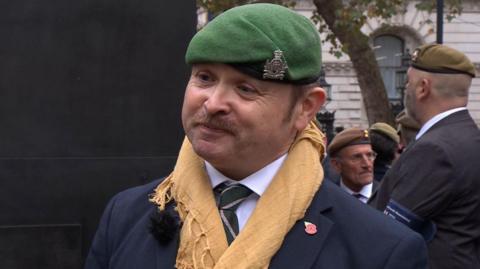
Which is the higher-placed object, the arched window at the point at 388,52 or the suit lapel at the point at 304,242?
the suit lapel at the point at 304,242

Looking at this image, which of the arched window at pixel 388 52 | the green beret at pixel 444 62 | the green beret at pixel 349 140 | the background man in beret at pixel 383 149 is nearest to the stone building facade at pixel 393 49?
the arched window at pixel 388 52

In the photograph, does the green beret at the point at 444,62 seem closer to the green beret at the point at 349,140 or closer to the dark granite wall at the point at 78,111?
the dark granite wall at the point at 78,111

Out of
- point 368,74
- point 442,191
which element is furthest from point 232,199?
point 368,74

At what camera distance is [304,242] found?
237cm

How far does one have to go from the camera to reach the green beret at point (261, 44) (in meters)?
2.26

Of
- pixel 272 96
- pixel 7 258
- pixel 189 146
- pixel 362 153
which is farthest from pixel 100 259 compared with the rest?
pixel 362 153

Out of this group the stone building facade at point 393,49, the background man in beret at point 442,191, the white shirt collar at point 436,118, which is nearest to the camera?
the background man in beret at point 442,191

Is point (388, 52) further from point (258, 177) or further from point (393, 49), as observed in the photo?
point (258, 177)

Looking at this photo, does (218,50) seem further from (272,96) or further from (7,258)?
(7,258)

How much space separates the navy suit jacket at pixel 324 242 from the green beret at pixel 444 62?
209cm

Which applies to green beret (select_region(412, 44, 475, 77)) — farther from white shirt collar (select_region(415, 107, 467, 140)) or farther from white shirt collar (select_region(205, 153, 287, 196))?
white shirt collar (select_region(205, 153, 287, 196))

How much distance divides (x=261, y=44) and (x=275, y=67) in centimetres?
7

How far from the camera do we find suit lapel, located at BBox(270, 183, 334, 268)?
2.34 meters

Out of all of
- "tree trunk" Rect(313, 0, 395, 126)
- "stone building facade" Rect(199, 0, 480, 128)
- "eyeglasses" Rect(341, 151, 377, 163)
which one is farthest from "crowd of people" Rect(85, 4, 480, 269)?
"stone building facade" Rect(199, 0, 480, 128)
